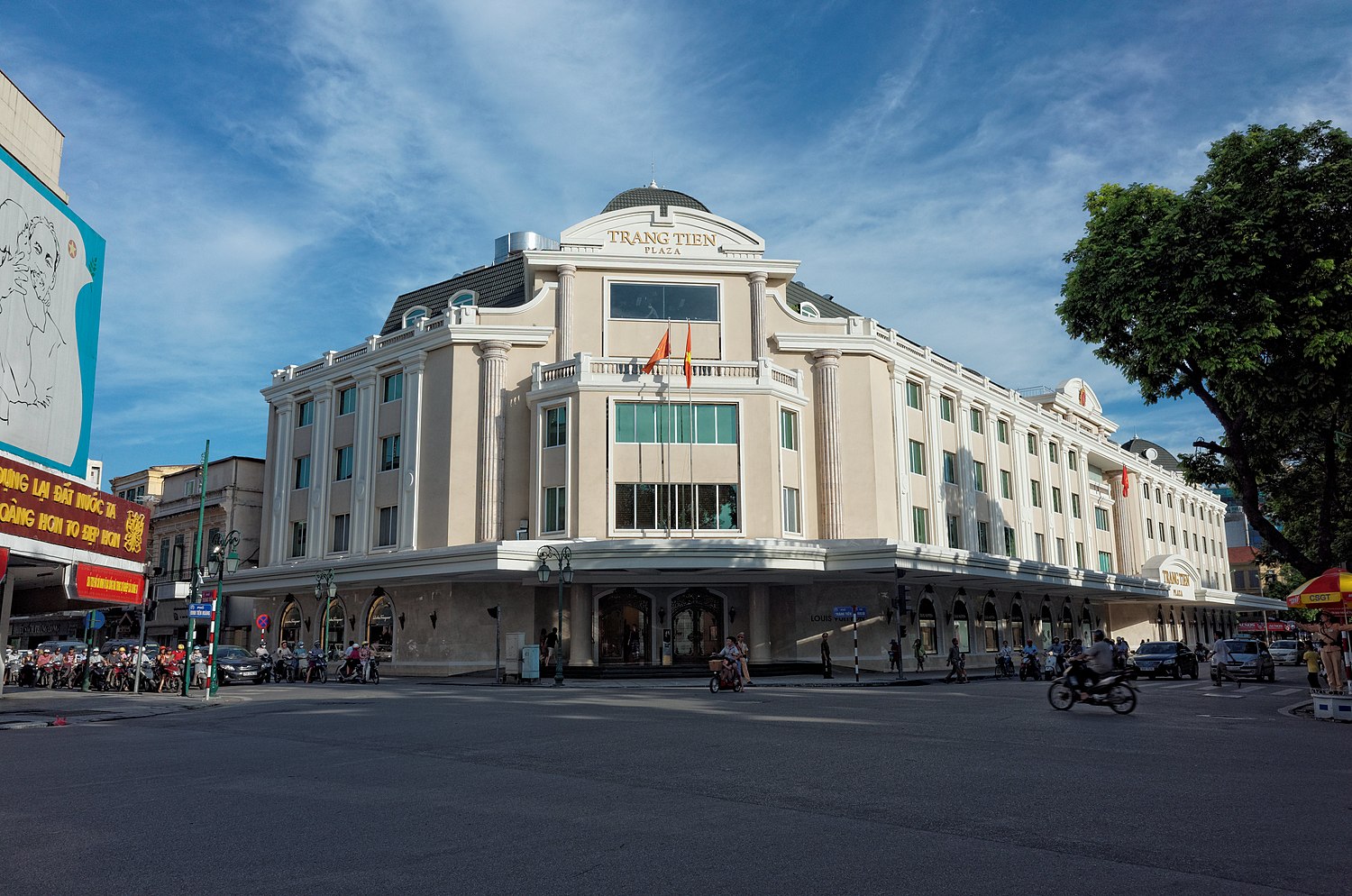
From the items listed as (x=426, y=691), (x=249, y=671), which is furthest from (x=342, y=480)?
(x=426, y=691)

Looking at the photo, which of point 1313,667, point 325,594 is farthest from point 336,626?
point 1313,667

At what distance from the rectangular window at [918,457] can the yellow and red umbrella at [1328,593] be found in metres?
24.4

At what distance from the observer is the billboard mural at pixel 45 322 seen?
21703mm

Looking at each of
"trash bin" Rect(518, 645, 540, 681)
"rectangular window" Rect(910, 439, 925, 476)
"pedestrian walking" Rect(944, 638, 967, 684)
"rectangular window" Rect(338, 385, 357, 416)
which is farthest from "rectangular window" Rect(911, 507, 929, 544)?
"rectangular window" Rect(338, 385, 357, 416)

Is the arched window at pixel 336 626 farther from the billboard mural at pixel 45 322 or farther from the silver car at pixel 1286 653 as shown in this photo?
the silver car at pixel 1286 653

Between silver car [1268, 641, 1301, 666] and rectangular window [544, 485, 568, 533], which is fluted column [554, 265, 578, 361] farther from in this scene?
silver car [1268, 641, 1301, 666]

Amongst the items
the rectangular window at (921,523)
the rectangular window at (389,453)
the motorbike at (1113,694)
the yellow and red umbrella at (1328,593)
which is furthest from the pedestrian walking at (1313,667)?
the rectangular window at (389,453)

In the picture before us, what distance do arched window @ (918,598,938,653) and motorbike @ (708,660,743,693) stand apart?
19564 mm

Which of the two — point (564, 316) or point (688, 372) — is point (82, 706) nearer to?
point (688, 372)

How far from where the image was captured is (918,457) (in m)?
45.7

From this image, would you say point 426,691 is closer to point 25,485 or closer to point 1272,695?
point 25,485

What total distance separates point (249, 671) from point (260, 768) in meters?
26.3

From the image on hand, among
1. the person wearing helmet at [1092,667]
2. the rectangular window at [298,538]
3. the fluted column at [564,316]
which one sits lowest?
the person wearing helmet at [1092,667]

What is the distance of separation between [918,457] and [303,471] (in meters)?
29.5
